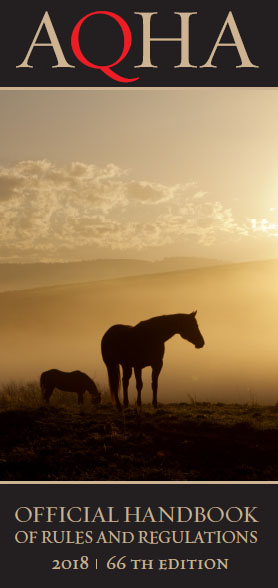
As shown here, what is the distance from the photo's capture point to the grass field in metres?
11.7

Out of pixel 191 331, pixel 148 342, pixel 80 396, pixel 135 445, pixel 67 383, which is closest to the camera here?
pixel 135 445

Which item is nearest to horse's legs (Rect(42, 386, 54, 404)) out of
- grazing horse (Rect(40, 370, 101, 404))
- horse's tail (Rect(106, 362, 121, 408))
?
grazing horse (Rect(40, 370, 101, 404))

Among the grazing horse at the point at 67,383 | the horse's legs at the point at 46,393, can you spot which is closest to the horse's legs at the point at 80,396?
the grazing horse at the point at 67,383

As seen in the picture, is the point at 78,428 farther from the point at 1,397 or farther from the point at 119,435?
the point at 1,397

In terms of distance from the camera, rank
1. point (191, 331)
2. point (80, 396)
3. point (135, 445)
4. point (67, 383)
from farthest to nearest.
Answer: point (80, 396) < point (67, 383) < point (191, 331) < point (135, 445)

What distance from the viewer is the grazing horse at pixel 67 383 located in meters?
18.7

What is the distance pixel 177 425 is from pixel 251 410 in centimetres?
408

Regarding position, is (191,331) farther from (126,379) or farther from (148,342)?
(126,379)

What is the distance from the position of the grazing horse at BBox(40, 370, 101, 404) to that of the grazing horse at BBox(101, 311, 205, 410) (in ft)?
6.94

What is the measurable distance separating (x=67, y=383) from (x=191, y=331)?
15.1ft

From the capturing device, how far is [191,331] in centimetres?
1641

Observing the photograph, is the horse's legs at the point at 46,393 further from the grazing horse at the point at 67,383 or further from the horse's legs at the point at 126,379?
the horse's legs at the point at 126,379

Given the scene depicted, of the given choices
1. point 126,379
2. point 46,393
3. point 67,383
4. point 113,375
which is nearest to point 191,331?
point 126,379
